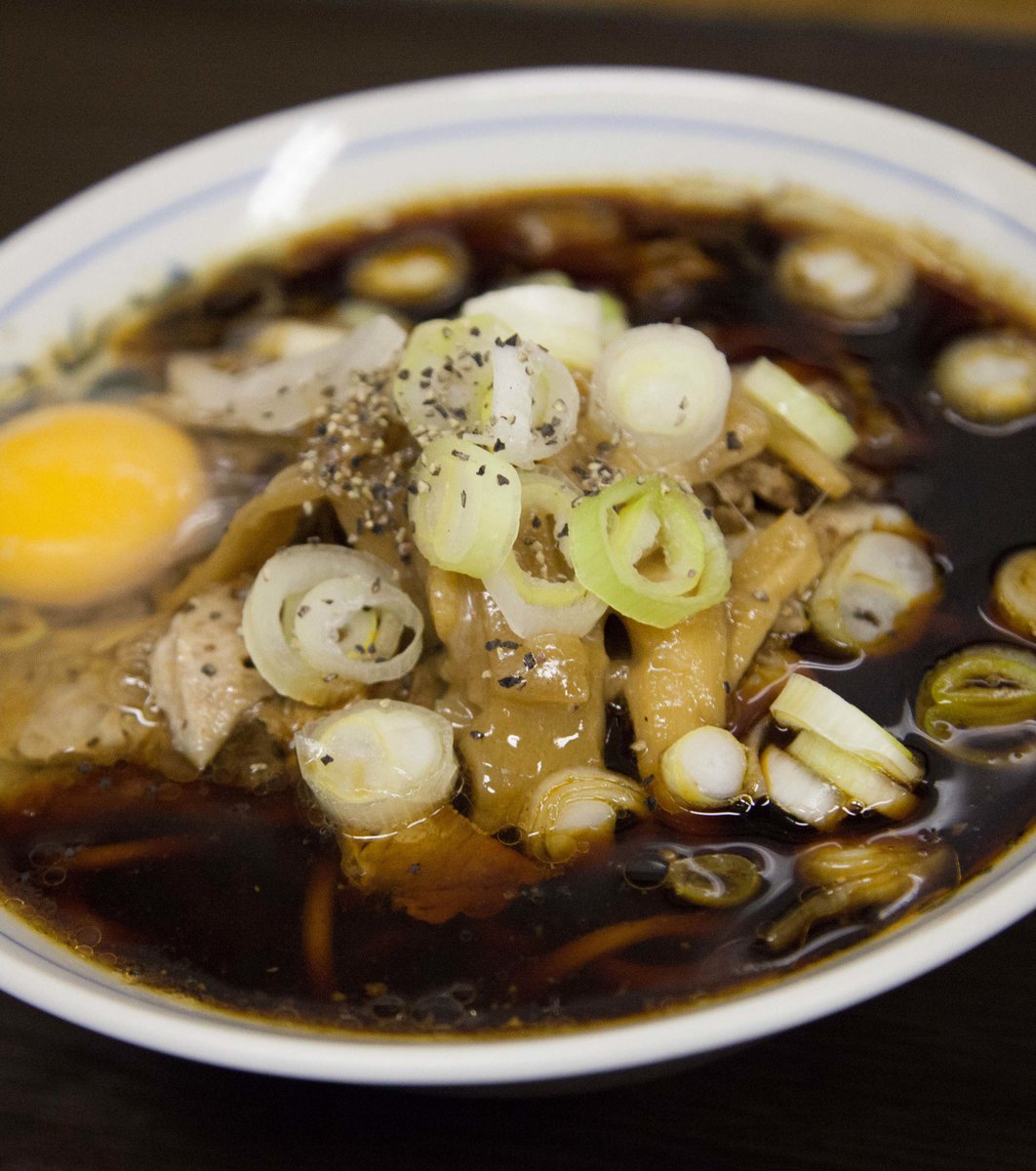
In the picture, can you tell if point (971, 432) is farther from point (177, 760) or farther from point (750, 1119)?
point (177, 760)

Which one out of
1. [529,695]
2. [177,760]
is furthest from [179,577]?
[529,695]

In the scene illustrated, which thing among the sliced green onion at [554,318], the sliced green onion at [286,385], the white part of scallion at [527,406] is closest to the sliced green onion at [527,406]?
the white part of scallion at [527,406]

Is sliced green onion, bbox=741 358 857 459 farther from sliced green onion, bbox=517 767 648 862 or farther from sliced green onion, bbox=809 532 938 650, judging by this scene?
sliced green onion, bbox=517 767 648 862

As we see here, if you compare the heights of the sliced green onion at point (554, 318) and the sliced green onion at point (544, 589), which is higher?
the sliced green onion at point (554, 318)

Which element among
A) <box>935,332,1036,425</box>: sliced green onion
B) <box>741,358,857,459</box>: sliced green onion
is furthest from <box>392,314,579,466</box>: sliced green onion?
<box>935,332,1036,425</box>: sliced green onion

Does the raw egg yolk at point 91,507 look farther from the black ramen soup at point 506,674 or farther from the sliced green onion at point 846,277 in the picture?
the sliced green onion at point 846,277
